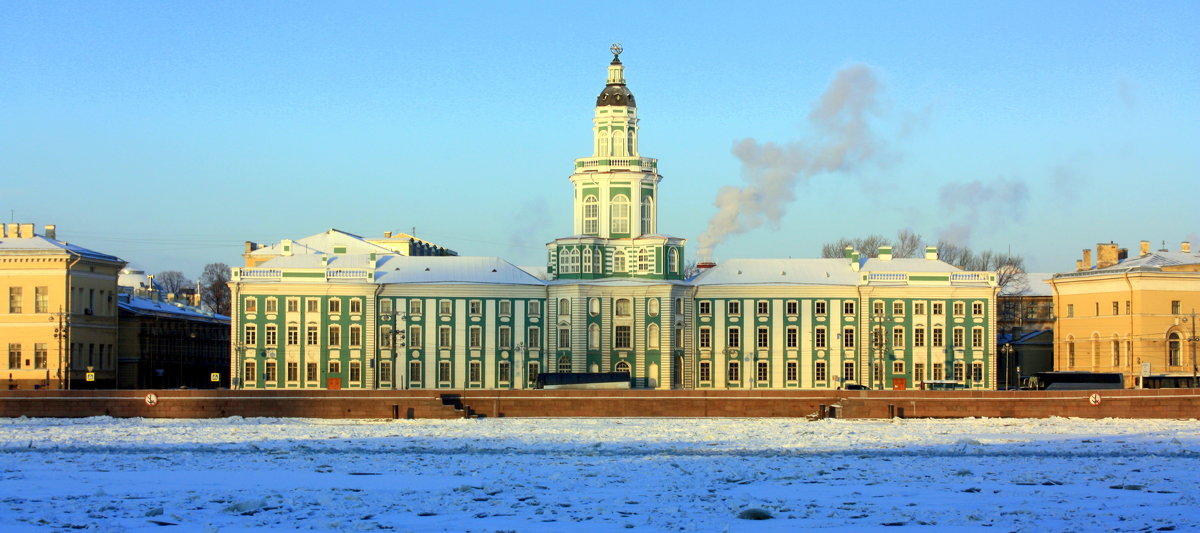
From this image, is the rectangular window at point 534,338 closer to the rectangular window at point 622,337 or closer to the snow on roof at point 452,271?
the snow on roof at point 452,271

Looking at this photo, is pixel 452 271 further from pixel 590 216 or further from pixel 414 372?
pixel 590 216

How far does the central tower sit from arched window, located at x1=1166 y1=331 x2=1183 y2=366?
2457cm

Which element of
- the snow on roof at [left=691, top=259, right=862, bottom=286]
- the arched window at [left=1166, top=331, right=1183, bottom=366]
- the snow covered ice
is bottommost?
the snow covered ice

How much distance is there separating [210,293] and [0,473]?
98.2 metres

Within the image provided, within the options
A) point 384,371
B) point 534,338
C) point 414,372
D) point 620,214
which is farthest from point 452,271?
point 620,214

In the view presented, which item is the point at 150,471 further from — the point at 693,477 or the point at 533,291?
the point at 533,291

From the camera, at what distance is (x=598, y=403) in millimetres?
70562

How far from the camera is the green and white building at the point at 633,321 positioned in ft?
276

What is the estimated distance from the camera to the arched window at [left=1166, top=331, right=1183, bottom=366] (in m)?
86.5

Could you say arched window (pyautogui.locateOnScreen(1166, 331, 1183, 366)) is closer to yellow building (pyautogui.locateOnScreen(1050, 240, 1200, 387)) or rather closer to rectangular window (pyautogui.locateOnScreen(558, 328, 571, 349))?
yellow building (pyautogui.locateOnScreen(1050, 240, 1200, 387))

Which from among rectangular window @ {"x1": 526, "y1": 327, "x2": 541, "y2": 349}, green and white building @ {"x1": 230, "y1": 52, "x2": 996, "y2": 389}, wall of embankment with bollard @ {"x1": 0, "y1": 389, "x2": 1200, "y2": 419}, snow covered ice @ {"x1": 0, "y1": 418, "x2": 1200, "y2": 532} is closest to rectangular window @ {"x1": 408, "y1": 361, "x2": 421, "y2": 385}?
green and white building @ {"x1": 230, "y1": 52, "x2": 996, "y2": 389}

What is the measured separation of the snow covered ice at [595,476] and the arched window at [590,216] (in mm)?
23642

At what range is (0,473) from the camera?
43.0 meters

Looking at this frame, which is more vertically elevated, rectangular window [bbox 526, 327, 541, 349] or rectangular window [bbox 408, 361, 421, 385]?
rectangular window [bbox 526, 327, 541, 349]
